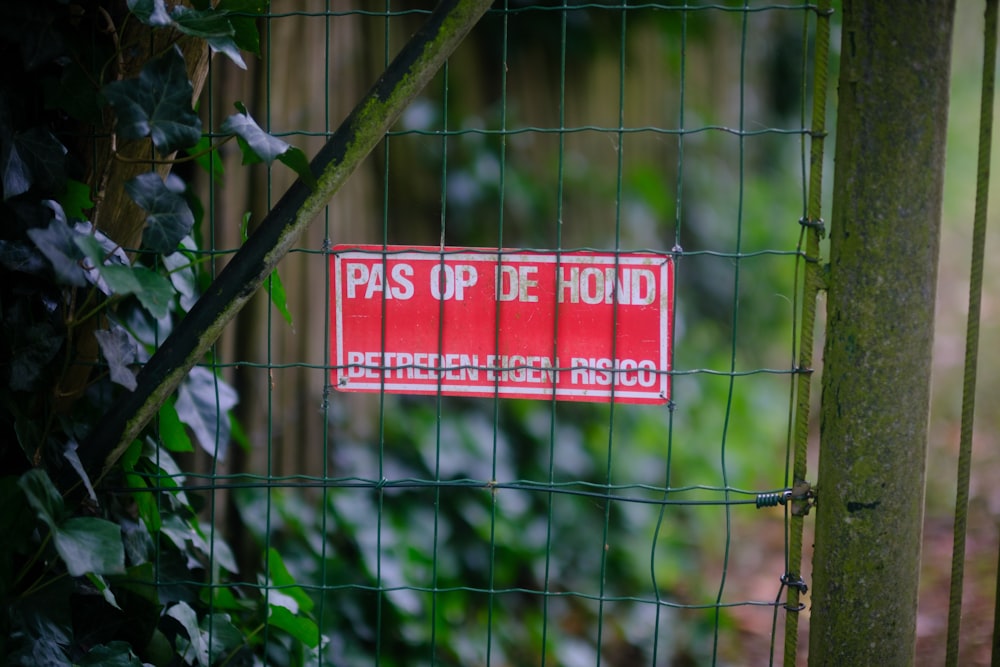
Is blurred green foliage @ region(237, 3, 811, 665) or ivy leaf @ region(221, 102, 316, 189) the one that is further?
blurred green foliage @ region(237, 3, 811, 665)

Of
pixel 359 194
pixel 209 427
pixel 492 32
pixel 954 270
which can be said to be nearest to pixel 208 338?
pixel 209 427

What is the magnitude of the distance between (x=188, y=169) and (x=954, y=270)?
706 centimetres

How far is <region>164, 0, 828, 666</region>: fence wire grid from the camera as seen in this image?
6.48 feet

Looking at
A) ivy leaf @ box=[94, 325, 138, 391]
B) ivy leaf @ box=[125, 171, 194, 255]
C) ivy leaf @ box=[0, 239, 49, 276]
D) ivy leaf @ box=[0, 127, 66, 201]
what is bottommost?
ivy leaf @ box=[94, 325, 138, 391]

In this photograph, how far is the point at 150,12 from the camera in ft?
4.16

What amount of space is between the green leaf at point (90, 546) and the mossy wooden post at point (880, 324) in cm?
106

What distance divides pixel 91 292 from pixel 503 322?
2.15 ft

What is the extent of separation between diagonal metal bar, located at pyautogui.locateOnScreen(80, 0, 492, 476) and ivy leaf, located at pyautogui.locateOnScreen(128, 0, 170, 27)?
29 centimetres

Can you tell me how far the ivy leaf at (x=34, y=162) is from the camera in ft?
4.33

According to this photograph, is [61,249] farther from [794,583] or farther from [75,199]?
[794,583]

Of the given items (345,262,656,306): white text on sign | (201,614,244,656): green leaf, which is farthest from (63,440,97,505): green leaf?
(345,262,656,306): white text on sign

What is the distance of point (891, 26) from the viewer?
129 centimetres

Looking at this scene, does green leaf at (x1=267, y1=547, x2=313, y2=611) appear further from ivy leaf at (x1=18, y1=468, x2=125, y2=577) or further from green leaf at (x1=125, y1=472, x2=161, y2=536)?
ivy leaf at (x1=18, y1=468, x2=125, y2=577)

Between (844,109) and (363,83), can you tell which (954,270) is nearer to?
(363,83)
